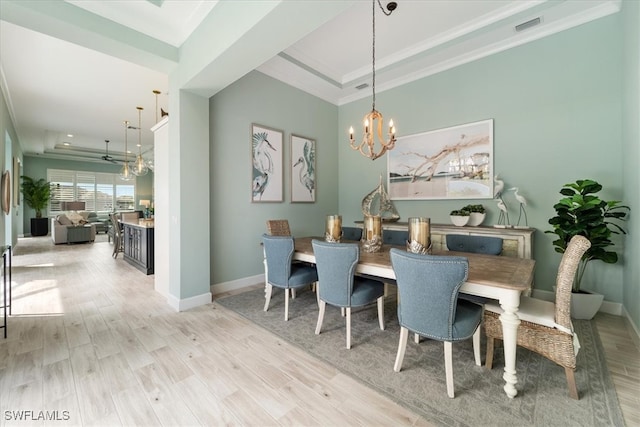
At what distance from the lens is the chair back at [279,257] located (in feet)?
8.68

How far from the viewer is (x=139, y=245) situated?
193 inches

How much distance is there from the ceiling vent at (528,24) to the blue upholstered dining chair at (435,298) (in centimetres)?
321

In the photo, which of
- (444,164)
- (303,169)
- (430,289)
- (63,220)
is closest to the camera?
(430,289)

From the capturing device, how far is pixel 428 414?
4.92ft

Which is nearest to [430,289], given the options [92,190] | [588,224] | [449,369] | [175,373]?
[449,369]

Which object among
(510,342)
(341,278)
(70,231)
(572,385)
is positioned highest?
(341,278)

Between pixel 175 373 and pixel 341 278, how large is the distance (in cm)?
138

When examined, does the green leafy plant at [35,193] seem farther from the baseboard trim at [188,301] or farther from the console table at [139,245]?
the baseboard trim at [188,301]

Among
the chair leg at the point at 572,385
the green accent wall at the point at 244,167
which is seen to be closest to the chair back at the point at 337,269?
the chair leg at the point at 572,385

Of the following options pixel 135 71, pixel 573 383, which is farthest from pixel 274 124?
pixel 573 383

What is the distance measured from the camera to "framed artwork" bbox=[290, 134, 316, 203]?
Answer: 4.55m

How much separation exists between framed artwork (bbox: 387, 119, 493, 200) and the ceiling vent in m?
1.03

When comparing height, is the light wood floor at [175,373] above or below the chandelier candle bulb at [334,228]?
below
